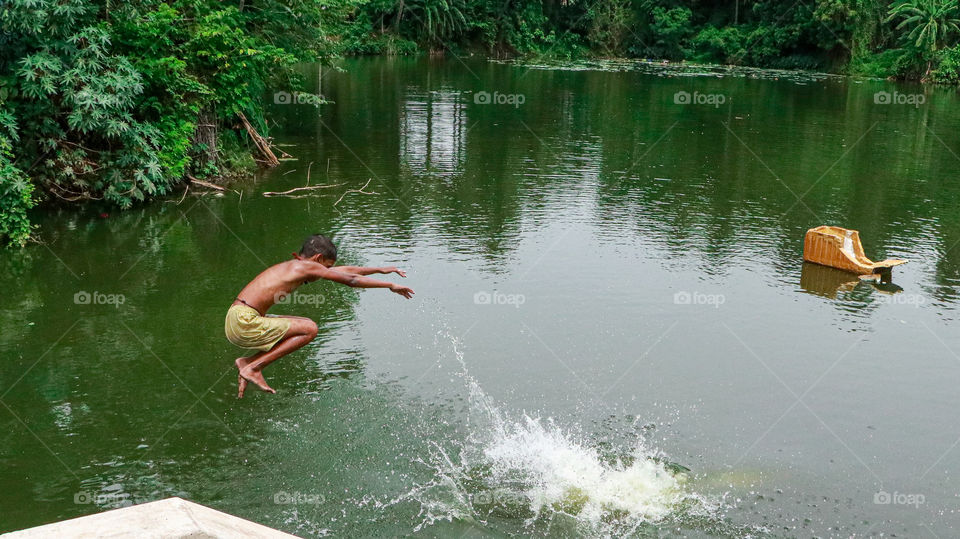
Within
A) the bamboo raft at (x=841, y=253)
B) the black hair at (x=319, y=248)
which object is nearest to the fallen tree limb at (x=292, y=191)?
the bamboo raft at (x=841, y=253)

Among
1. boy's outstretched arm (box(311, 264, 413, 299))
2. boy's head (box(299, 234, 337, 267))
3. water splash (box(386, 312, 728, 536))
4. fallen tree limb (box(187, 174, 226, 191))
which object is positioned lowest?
water splash (box(386, 312, 728, 536))

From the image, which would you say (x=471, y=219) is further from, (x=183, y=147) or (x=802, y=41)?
(x=802, y=41)

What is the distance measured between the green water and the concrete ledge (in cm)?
240

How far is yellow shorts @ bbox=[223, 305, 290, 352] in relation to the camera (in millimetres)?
7277

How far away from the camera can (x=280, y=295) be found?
7402 mm

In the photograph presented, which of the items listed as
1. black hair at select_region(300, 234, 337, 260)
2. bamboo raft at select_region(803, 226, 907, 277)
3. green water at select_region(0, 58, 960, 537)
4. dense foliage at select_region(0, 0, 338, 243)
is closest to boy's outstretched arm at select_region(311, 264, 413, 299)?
black hair at select_region(300, 234, 337, 260)

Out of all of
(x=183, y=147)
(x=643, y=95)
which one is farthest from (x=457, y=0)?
(x=183, y=147)

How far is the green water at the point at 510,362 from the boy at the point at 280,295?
2.92ft

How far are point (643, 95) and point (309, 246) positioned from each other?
1216 inches

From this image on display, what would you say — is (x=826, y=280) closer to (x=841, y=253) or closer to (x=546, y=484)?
(x=841, y=253)

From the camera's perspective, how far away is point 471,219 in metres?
15.2

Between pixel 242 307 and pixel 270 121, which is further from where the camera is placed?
pixel 270 121

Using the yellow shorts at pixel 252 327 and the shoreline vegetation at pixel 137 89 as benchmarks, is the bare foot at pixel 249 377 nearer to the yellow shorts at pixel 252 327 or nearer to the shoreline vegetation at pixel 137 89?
the yellow shorts at pixel 252 327

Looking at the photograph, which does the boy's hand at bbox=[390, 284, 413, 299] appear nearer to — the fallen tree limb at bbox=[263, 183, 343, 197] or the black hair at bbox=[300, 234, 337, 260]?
the black hair at bbox=[300, 234, 337, 260]
